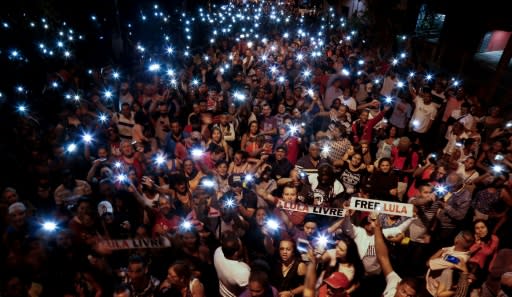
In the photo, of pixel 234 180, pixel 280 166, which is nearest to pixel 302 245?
pixel 234 180

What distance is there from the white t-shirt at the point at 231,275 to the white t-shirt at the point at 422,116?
6043mm

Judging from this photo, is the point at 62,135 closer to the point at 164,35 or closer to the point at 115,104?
the point at 115,104

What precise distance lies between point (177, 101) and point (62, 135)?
280 cm

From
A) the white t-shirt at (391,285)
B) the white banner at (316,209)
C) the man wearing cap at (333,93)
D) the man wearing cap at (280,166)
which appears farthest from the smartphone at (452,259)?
the man wearing cap at (333,93)

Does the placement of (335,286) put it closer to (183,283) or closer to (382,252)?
(382,252)

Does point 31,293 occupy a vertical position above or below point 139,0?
below

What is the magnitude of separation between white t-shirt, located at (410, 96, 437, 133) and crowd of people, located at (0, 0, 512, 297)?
44 millimetres

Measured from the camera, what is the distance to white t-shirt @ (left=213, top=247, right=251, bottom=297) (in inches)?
135

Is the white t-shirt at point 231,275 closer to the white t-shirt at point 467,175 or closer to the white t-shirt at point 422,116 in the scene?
the white t-shirt at point 467,175

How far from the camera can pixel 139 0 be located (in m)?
18.2

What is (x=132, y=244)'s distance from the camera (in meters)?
3.72

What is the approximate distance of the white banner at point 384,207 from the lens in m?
3.80

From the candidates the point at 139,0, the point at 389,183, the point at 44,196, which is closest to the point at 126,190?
the point at 44,196

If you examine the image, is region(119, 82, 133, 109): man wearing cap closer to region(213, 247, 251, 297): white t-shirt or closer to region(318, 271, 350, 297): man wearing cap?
region(213, 247, 251, 297): white t-shirt
